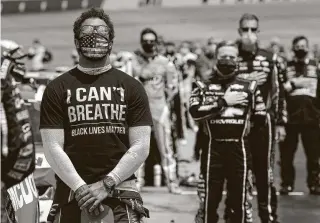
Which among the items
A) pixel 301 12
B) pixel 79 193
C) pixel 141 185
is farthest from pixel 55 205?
pixel 301 12

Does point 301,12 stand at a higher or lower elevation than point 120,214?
higher

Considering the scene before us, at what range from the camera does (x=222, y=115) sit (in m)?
8.12

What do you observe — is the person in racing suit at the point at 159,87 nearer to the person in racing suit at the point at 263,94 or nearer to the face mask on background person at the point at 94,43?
the person in racing suit at the point at 263,94

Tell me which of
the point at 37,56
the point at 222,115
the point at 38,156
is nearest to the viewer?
the point at 222,115

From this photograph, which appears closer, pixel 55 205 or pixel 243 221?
pixel 55 205

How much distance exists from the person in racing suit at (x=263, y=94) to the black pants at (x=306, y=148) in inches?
138

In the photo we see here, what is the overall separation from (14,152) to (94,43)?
1.32 metres

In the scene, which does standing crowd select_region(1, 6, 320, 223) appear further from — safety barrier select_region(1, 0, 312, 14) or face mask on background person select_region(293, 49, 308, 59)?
safety barrier select_region(1, 0, 312, 14)

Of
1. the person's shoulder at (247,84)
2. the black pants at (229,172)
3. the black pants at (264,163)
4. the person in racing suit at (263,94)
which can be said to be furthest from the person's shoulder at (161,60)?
the black pants at (229,172)

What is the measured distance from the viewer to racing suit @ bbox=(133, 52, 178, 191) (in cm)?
1216

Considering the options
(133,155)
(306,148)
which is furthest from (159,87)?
(133,155)

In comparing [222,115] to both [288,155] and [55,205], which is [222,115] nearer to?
[55,205]

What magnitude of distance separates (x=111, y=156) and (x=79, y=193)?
0.27 metres

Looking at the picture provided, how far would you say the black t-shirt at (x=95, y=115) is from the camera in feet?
16.0
